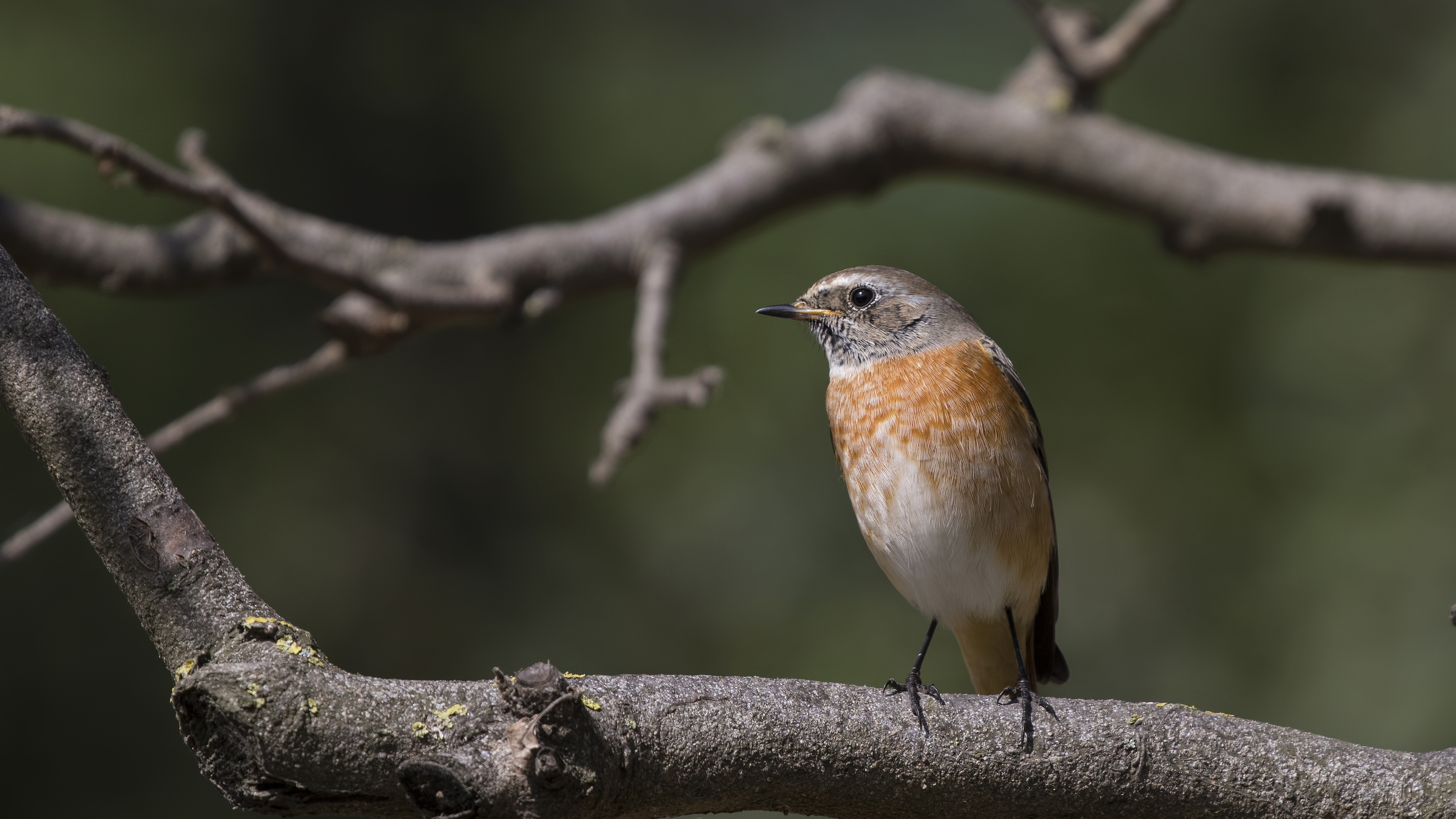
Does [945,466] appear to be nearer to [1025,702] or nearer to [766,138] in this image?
[1025,702]

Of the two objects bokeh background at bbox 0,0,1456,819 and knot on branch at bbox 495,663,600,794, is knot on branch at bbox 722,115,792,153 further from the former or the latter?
knot on branch at bbox 495,663,600,794

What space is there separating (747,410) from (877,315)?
2911 mm

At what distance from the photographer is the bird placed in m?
4.00

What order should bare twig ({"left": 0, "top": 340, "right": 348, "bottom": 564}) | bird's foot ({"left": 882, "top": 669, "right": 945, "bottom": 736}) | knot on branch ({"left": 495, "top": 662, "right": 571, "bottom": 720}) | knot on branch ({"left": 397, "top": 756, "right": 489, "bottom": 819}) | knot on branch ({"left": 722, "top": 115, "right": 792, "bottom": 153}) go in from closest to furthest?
knot on branch ({"left": 397, "top": 756, "right": 489, "bottom": 819}) < knot on branch ({"left": 495, "top": 662, "right": 571, "bottom": 720}) < bird's foot ({"left": 882, "top": 669, "right": 945, "bottom": 736}) < bare twig ({"left": 0, "top": 340, "right": 348, "bottom": 564}) < knot on branch ({"left": 722, "top": 115, "right": 792, "bottom": 153})

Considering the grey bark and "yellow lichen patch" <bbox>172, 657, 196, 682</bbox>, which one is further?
the grey bark

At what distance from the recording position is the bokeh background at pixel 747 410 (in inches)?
255

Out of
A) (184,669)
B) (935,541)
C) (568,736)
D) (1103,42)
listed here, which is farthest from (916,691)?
(1103,42)

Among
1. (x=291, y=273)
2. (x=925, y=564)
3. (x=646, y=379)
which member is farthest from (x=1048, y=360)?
(x=291, y=273)

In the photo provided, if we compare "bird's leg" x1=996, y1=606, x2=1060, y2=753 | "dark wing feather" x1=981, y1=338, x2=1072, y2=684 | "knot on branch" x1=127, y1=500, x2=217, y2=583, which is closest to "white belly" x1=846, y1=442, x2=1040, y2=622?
"dark wing feather" x1=981, y1=338, x2=1072, y2=684

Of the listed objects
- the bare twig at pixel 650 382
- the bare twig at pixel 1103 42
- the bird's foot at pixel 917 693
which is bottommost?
the bird's foot at pixel 917 693

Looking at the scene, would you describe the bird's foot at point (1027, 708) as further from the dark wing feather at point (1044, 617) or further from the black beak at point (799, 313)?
the black beak at point (799, 313)

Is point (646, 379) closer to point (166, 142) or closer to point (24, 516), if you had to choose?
point (24, 516)

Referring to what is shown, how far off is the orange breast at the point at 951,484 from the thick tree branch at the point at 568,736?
1314 millimetres

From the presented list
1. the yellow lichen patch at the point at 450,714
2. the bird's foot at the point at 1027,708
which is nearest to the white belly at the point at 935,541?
the bird's foot at the point at 1027,708
